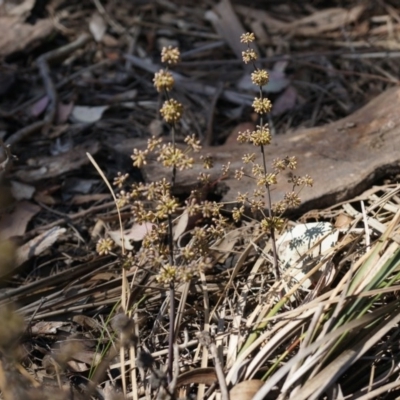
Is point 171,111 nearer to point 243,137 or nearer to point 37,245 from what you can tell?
point 243,137

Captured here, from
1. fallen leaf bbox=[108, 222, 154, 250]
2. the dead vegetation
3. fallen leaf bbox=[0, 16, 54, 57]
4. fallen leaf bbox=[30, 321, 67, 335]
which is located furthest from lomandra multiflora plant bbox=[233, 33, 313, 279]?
fallen leaf bbox=[0, 16, 54, 57]

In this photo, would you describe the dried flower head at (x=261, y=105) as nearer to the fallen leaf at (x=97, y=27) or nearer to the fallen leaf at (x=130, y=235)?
the fallen leaf at (x=130, y=235)

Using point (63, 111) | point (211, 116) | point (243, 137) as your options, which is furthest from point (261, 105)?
point (63, 111)

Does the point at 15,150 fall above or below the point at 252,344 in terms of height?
above

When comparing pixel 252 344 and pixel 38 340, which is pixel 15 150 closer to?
pixel 38 340

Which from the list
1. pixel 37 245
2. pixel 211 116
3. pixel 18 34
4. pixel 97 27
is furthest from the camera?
pixel 97 27

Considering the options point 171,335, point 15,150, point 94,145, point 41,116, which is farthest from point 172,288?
point 41,116

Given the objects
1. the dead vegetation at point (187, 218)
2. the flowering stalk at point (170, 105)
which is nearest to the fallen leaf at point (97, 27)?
the dead vegetation at point (187, 218)

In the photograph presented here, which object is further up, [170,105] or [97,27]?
[170,105]
